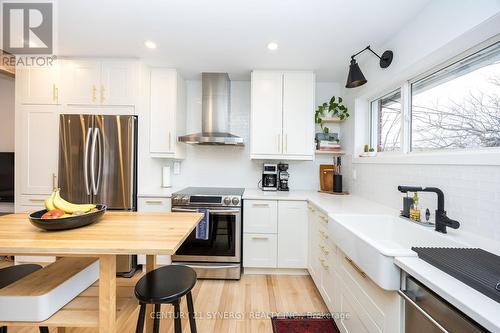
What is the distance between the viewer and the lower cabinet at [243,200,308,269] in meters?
2.47

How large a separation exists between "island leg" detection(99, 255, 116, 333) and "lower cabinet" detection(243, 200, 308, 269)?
1549 mm

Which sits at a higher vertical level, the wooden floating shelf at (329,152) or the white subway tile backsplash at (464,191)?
the wooden floating shelf at (329,152)

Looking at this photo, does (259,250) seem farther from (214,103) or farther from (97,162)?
(97,162)

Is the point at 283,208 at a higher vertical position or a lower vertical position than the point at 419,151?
lower

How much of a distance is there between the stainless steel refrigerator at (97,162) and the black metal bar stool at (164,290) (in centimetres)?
143

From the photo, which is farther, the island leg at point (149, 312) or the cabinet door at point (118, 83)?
the cabinet door at point (118, 83)

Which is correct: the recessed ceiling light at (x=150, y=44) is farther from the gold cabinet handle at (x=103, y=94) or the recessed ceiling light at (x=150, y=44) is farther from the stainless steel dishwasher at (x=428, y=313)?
the stainless steel dishwasher at (x=428, y=313)

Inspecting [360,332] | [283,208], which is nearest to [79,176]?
[283,208]

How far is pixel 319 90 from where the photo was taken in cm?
311

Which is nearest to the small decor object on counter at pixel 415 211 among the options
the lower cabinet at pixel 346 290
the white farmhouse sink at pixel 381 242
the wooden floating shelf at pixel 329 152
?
the white farmhouse sink at pixel 381 242

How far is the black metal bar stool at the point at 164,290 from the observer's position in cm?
108

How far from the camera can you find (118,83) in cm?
252

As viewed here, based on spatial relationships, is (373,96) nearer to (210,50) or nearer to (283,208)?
(283,208)

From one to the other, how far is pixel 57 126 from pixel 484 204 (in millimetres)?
3763
